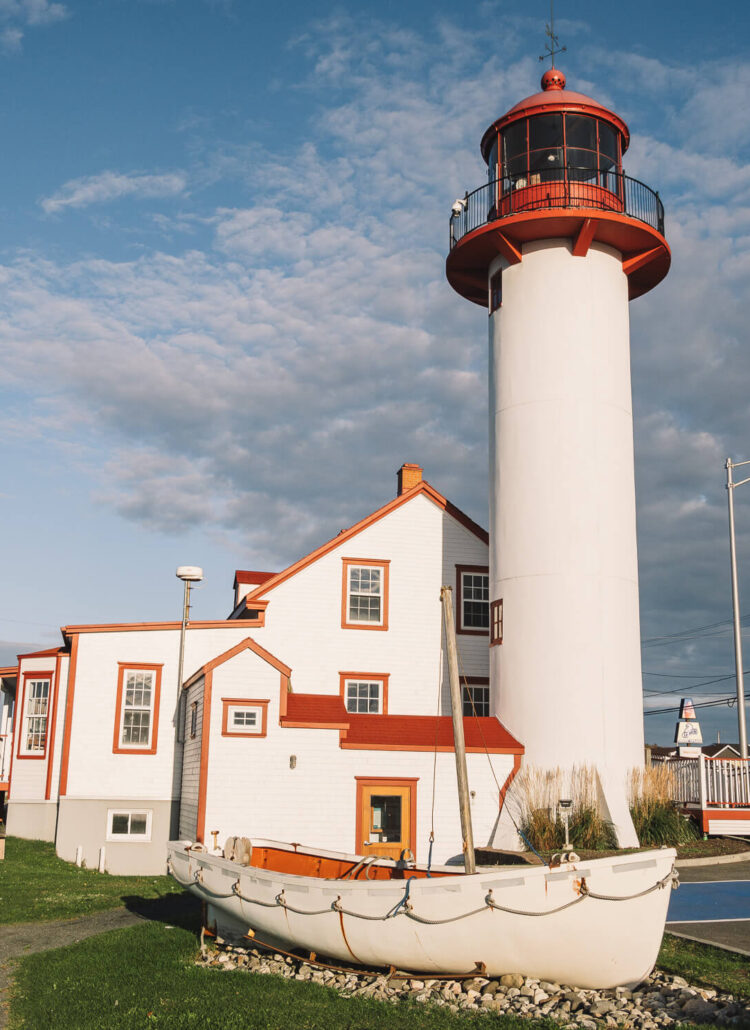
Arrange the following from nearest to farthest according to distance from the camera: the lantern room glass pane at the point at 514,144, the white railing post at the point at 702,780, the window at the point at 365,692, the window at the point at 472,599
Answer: the white railing post at the point at 702,780, the lantern room glass pane at the point at 514,144, the window at the point at 365,692, the window at the point at 472,599

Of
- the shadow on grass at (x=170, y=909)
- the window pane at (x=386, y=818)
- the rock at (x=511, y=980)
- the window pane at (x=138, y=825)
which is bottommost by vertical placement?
the shadow on grass at (x=170, y=909)

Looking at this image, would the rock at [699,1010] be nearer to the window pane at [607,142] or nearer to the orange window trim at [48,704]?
the orange window trim at [48,704]

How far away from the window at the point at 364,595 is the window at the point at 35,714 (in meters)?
7.99

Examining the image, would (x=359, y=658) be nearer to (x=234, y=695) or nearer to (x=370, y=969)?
(x=234, y=695)

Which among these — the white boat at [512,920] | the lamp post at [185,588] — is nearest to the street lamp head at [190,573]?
the lamp post at [185,588]

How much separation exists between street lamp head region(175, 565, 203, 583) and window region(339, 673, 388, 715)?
447 centimetres

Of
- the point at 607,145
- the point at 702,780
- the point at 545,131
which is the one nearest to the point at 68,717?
the point at 702,780

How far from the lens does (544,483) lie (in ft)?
76.7

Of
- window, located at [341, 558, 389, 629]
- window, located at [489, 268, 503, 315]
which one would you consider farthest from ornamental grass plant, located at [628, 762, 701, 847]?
window, located at [489, 268, 503, 315]

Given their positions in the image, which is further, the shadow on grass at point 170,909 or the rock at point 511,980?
the shadow on grass at point 170,909

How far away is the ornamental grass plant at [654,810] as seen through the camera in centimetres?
2139

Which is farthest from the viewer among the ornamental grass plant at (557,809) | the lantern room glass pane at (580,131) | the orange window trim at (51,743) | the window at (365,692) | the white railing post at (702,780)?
the window at (365,692)

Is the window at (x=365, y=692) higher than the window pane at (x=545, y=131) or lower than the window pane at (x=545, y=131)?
lower

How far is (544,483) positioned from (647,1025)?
14.4m
